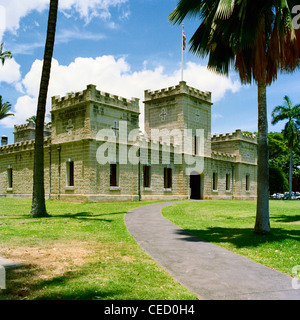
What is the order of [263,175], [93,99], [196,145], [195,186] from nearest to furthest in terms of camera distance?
1. [263,175]
2. [93,99]
3. [196,145]
4. [195,186]

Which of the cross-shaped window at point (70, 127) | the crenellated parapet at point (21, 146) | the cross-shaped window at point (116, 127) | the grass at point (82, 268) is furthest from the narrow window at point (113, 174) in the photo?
the grass at point (82, 268)

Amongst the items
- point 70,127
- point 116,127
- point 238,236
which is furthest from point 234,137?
point 238,236

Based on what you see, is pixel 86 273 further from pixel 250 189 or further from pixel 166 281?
pixel 250 189

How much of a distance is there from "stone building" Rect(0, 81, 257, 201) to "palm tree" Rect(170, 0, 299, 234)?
1470cm

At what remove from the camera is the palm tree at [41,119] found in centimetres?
1443

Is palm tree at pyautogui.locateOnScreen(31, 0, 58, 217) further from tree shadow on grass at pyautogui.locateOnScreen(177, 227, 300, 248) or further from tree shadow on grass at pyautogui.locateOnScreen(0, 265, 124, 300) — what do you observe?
tree shadow on grass at pyautogui.locateOnScreen(0, 265, 124, 300)

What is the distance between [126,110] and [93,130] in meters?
4.06

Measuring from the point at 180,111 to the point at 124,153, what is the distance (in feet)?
27.1

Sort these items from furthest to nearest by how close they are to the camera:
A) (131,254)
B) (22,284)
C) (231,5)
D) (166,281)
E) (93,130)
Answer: (93,130), (231,5), (131,254), (166,281), (22,284)

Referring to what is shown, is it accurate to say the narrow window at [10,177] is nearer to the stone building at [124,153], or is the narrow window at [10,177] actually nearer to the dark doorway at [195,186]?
the stone building at [124,153]

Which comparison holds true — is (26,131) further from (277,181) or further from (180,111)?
(277,181)

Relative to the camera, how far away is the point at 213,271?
6.34 metres

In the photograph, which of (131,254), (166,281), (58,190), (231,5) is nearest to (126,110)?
(58,190)
